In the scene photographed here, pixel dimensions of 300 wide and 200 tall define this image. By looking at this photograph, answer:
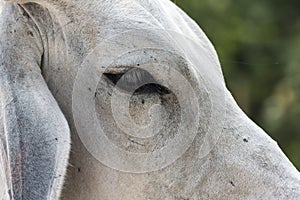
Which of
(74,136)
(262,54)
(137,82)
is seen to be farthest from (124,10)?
(262,54)

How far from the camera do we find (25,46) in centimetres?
299

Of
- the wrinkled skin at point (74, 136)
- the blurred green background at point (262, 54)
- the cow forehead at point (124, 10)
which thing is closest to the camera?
the wrinkled skin at point (74, 136)

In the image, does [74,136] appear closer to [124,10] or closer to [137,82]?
[137,82]

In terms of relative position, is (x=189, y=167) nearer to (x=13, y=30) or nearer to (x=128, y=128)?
(x=128, y=128)

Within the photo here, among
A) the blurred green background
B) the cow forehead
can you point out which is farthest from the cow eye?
the blurred green background

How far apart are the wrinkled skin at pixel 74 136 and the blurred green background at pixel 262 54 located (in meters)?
7.31

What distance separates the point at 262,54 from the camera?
471 inches

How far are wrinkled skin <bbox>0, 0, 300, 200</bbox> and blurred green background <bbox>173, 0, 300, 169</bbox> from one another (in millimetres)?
7307

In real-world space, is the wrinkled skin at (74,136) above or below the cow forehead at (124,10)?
below

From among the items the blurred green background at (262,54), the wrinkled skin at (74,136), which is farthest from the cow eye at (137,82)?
the blurred green background at (262,54)

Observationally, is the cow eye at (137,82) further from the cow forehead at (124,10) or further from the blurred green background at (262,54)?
the blurred green background at (262,54)

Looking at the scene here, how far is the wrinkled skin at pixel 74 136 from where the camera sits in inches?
111

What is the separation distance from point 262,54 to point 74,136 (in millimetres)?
9122

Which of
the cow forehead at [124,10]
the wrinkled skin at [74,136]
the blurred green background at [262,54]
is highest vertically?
the cow forehead at [124,10]
